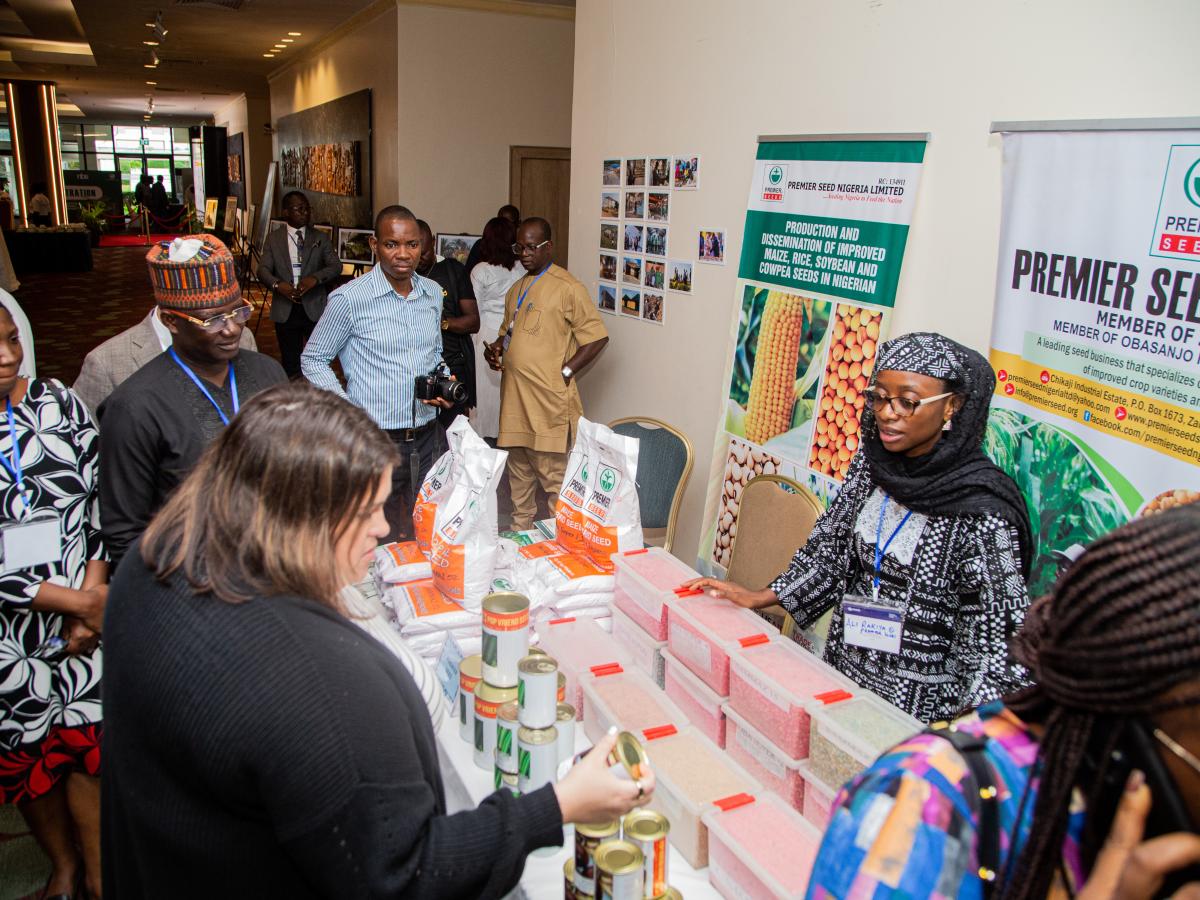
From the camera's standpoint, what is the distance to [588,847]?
1.21 m

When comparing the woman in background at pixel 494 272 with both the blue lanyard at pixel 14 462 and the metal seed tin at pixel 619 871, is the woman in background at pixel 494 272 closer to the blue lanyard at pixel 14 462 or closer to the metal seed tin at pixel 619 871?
the blue lanyard at pixel 14 462

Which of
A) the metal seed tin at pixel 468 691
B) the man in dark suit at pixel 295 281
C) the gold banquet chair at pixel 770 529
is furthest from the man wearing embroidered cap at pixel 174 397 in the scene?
the man in dark suit at pixel 295 281

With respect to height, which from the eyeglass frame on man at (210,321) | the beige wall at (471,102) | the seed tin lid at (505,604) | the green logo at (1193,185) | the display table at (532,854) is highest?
the beige wall at (471,102)

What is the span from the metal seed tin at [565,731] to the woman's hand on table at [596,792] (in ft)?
0.88

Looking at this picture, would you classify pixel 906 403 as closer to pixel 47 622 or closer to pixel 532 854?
pixel 532 854

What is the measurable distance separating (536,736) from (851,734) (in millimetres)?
526

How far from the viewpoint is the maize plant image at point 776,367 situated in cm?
318

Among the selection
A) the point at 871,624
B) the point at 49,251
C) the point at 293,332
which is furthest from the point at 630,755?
the point at 49,251

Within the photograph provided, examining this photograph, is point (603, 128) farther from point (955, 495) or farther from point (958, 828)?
point (958, 828)

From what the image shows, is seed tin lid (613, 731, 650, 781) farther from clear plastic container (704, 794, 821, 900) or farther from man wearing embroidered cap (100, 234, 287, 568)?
man wearing embroidered cap (100, 234, 287, 568)

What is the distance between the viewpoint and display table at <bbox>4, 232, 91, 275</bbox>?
15039 millimetres

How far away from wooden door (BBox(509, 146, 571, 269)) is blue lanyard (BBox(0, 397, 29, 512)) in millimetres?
6246

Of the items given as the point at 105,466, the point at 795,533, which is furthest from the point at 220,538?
the point at 795,533

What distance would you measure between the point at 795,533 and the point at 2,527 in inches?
86.1
